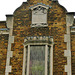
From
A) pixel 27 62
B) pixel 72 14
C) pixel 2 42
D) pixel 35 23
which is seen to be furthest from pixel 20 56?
pixel 72 14

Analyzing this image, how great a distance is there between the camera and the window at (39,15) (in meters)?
11.0

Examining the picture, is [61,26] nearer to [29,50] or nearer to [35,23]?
[35,23]

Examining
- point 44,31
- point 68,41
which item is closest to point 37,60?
point 44,31

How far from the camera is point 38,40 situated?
10.1 metres

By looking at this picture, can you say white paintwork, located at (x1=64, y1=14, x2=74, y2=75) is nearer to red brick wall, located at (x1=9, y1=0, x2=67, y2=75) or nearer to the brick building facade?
the brick building facade

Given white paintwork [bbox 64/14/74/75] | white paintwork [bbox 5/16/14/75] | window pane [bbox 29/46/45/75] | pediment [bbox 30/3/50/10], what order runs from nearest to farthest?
1. window pane [bbox 29/46/45/75]
2. white paintwork [bbox 64/14/74/75]
3. white paintwork [bbox 5/16/14/75]
4. pediment [bbox 30/3/50/10]

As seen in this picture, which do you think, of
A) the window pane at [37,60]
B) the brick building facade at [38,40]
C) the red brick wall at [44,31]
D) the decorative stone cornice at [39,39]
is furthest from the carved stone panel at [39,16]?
the window pane at [37,60]

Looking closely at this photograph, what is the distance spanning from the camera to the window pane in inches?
377

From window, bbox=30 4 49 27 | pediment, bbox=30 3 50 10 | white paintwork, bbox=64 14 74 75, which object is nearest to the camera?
white paintwork, bbox=64 14 74 75

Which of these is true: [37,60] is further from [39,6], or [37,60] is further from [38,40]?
[39,6]

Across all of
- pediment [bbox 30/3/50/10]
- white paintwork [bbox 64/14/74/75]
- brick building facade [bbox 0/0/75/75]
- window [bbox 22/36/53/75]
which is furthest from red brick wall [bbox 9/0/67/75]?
window [bbox 22/36/53/75]

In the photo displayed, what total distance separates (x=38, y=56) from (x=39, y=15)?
2.87 metres

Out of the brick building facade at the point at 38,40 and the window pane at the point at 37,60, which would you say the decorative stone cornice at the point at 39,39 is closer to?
the brick building facade at the point at 38,40

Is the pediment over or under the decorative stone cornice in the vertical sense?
over
